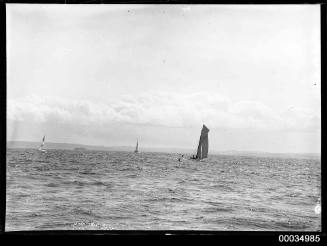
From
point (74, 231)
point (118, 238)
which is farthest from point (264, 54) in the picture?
point (74, 231)

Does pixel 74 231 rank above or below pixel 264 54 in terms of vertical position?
below

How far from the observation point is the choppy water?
3031mm

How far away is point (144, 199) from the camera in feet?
11.1

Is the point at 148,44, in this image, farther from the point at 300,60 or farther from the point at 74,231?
the point at 74,231

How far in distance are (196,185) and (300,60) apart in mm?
1694

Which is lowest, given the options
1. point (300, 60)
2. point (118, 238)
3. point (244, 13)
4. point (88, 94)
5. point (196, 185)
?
point (118, 238)

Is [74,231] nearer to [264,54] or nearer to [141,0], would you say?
[141,0]

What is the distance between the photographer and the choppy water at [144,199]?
3.03m

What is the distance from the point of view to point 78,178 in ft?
11.8

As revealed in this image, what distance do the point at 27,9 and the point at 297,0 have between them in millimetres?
2206

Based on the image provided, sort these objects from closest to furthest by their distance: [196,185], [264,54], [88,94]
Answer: [264,54]
[88,94]
[196,185]

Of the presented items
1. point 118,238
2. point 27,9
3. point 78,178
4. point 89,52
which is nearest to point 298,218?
point 118,238

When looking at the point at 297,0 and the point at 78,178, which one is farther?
the point at 78,178

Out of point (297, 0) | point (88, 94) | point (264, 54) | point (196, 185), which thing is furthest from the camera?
point (196, 185)
